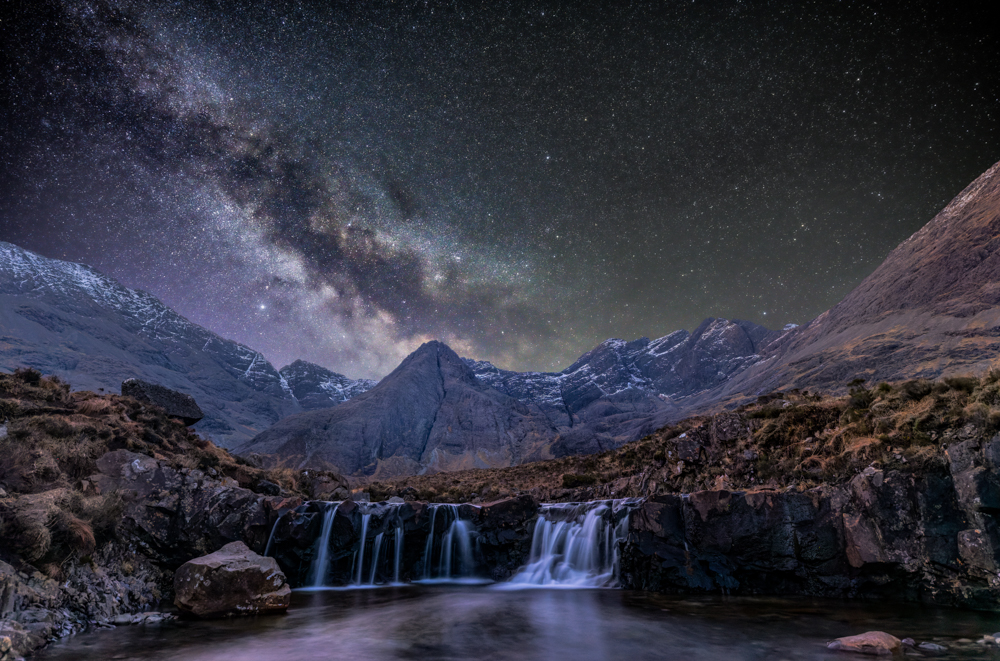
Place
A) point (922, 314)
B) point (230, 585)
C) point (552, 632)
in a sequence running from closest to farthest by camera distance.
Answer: point (552, 632) → point (230, 585) → point (922, 314)

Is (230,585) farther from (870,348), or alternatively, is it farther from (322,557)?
(870,348)

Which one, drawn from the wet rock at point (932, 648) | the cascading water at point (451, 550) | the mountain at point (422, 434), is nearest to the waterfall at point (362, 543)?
the cascading water at point (451, 550)

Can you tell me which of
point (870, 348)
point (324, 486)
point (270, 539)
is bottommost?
point (270, 539)

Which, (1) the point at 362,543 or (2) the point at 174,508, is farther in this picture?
(1) the point at 362,543

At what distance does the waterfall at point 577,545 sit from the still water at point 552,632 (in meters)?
4.71

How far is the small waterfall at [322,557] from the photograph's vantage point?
901 inches

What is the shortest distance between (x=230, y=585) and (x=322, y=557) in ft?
32.4

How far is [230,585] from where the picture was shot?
14.2 metres

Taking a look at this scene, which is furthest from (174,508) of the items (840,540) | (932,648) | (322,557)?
(840,540)

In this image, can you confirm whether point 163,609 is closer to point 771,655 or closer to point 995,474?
point 771,655

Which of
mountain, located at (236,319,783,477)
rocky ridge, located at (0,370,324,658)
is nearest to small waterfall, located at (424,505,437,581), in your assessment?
rocky ridge, located at (0,370,324,658)

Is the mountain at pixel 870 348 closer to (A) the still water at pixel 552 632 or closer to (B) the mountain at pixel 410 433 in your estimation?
(B) the mountain at pixel 410 433

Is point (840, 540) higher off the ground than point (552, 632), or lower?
higher

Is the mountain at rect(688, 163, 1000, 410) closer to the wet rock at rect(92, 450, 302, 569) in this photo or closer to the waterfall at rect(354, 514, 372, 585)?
the waterfall at rect(354, 514, 372, 585)
